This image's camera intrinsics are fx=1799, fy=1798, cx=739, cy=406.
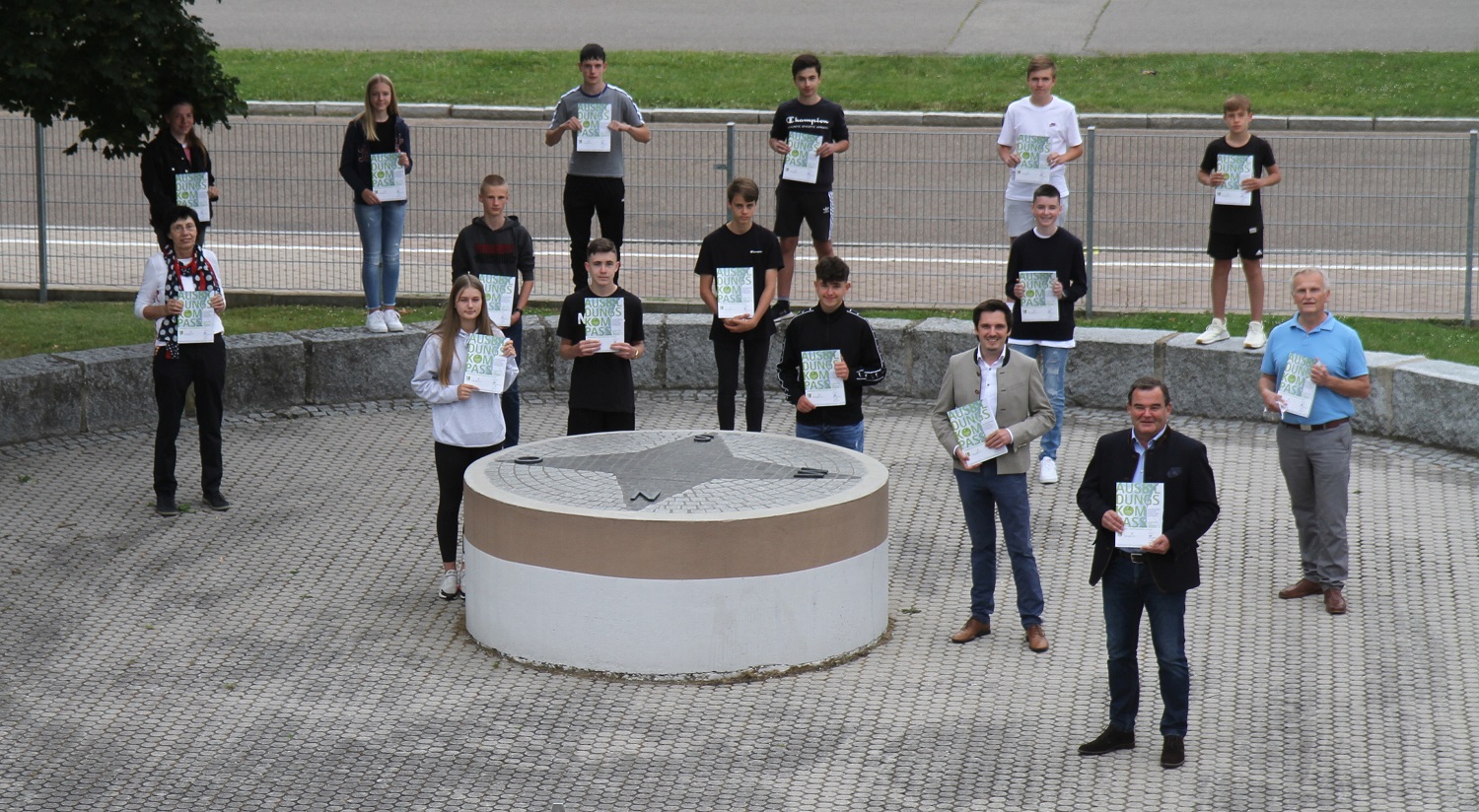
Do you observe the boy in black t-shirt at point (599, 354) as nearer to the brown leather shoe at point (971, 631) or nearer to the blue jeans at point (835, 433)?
the blue jeans at point (835, 433)

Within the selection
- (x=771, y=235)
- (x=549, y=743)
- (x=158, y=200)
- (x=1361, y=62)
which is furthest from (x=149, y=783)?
(x=1361, y=62)

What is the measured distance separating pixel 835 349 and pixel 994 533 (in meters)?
1.56

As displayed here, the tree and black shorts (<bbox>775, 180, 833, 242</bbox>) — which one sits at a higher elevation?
the tree

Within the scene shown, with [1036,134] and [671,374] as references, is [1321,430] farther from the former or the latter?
[671,374]

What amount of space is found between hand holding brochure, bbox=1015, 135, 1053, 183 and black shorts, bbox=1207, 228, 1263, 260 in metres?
1.24

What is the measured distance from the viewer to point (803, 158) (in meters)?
13.2

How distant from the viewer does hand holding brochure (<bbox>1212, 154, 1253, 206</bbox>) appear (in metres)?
12.4

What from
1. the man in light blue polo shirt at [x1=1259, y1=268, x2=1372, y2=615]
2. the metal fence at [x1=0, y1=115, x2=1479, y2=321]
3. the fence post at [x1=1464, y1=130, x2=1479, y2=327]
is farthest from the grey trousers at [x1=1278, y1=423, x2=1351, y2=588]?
the fence post at [x1=1464, y1=130, x2=1479, y2=327]

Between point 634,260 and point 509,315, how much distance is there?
14.5ft

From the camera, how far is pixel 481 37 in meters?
27.6

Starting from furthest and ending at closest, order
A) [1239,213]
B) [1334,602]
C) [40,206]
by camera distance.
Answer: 1. [40,206]
2. [1239,213]
3. [1334,602]

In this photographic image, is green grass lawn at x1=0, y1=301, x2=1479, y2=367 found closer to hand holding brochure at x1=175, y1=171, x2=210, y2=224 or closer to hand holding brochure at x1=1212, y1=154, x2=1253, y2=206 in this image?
hand holding brochure at x1=1212, y1=154, x2=1253, y2=206

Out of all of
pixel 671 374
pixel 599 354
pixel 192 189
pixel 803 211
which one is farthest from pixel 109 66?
pixel 803 211

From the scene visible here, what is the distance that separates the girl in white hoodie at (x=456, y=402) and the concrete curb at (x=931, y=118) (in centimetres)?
1282
